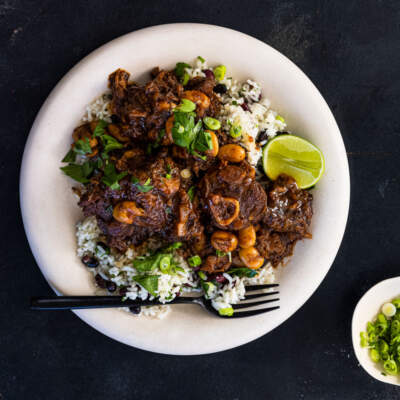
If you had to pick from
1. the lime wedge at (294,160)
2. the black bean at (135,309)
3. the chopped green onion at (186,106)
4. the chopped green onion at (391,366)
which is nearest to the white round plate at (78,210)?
the black bean at (135,309)

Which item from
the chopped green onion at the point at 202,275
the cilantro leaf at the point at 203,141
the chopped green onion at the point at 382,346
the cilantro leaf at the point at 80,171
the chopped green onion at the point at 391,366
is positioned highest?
the cilantro leaf at the point at 203,141

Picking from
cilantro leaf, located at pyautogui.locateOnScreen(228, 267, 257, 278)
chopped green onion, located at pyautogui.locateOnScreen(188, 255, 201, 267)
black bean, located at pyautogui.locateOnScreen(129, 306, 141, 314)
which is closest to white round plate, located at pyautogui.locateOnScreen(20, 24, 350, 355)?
black bean, located at pyautogui.locateOnScreen(129, 306, 141, 314)

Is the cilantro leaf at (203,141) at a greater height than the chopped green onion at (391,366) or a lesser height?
greater

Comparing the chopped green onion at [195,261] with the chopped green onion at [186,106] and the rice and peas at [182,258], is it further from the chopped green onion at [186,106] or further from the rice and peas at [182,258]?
the chopped green onion at [186,106]

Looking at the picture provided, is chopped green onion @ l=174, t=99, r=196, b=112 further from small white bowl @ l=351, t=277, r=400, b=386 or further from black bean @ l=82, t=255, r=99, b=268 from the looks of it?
small white bowl @ l=351, t=277, r=400, b=386

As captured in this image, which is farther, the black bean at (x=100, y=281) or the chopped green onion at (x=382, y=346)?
the chopped green onion at (x=382, y=346)

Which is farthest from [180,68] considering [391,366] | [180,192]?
[391,366]

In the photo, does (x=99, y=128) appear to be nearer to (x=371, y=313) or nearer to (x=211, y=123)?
(x=211, y=123)
